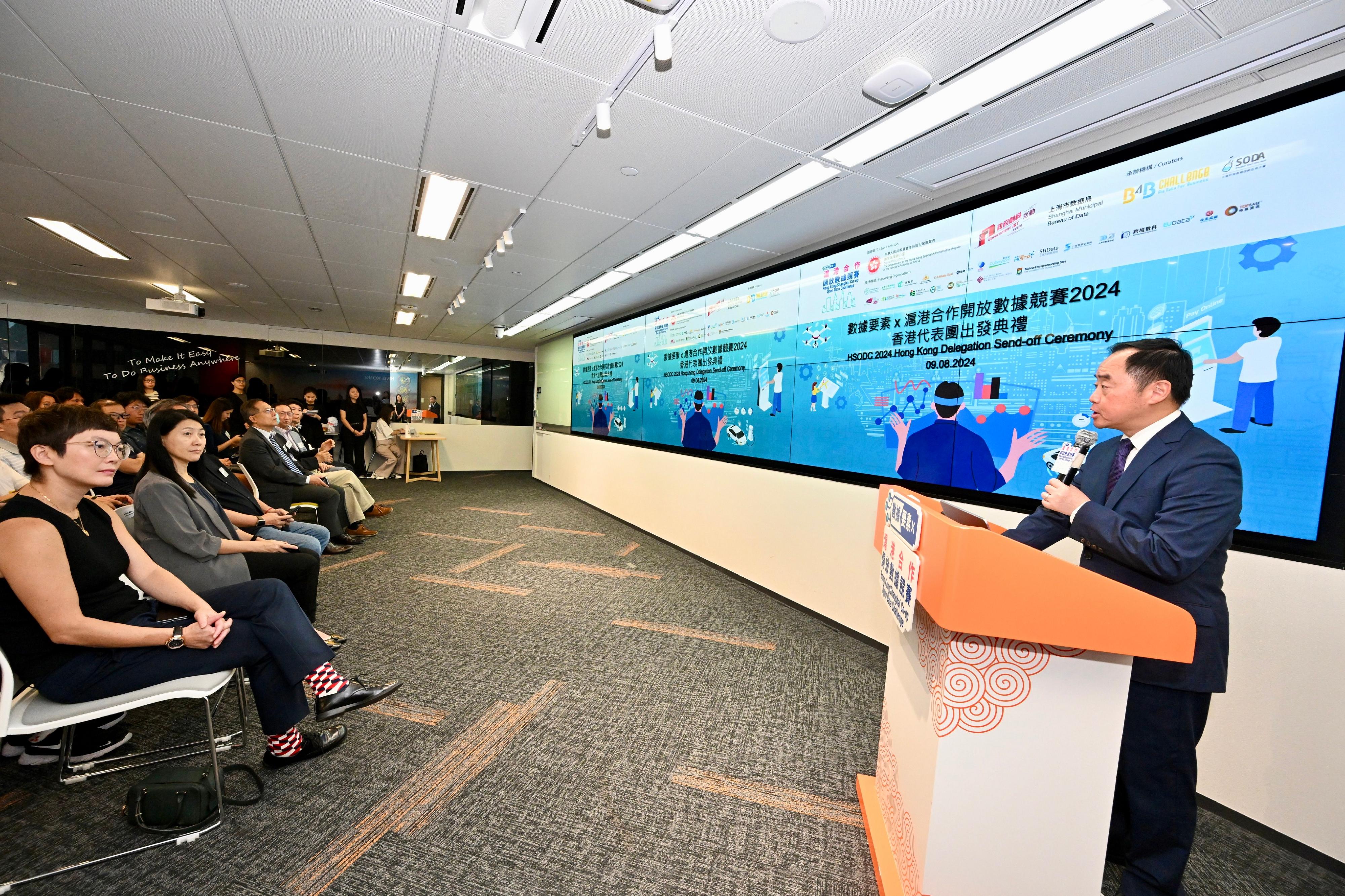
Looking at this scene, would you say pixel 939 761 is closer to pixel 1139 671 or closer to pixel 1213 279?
pixel 1139 671

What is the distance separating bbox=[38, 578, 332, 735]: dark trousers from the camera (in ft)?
5.07

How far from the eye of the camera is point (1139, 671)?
55.9 inches

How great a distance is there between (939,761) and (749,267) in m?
3.99

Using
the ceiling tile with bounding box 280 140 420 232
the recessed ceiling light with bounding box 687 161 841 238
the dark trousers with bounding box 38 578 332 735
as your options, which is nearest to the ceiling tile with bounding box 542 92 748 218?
the recessed ceiling light with bounding box 687 161 841 238

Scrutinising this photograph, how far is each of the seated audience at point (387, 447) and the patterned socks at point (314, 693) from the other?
26.6 ft

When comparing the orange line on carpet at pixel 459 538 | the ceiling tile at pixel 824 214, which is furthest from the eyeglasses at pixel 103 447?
the orange line on carpet at pixel 459 538

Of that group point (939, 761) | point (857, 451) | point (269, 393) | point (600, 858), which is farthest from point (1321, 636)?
point (269, 393)

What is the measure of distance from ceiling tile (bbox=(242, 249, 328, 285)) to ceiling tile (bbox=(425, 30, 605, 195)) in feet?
9.29

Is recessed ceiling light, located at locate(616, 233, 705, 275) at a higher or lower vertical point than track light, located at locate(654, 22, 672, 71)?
higher

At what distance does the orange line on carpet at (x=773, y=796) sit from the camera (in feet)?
6.04

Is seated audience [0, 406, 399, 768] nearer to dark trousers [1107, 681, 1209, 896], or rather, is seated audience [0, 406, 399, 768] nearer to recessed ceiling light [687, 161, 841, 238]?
dark trousers [1107, 681, 1209, 896]

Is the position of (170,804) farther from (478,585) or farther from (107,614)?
(478,585)

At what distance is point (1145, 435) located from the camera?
58.9 inches

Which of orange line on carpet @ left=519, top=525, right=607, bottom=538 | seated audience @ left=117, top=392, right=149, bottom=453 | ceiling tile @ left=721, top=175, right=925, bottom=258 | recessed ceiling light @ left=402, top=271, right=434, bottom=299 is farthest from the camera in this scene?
orange line on carpet @ left=519, top=525, right=607, bottom=538
